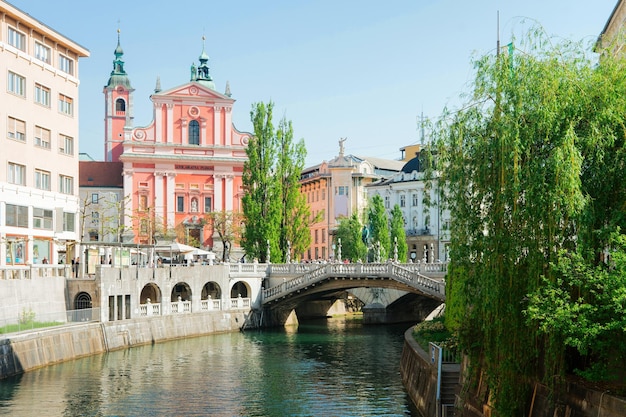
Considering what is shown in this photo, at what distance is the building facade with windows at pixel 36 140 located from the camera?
5422 centimetres

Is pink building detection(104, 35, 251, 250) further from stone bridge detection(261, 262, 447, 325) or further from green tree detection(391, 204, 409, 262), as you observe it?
stone bridge detection(261, 262, 447, 325)

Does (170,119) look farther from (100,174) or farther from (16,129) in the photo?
(16,129)

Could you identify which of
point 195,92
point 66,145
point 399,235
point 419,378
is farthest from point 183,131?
point 419,378

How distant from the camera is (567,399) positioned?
67.4 feet

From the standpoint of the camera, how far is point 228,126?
10119cm

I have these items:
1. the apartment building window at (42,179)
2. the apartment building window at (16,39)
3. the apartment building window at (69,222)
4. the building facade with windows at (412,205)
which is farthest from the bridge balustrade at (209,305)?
the building facade with windows at (412,205)

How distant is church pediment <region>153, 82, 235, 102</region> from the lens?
99.5 meters

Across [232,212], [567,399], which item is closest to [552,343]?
[567,399]

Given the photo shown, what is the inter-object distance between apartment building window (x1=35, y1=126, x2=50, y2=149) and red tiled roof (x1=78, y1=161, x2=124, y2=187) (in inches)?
1989

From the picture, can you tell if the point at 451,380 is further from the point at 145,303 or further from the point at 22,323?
the point at 145,303

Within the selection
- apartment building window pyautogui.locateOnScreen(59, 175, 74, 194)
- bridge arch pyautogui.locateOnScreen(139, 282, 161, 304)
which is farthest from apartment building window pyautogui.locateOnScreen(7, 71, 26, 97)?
bridge arch pyautogui.locateOnScreen(139, 282, 161, 304)

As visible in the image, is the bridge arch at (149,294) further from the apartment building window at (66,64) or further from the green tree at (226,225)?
the green tree at (226,225)

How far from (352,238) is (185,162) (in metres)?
20.6

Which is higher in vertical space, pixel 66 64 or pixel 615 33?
pixel 66 64
